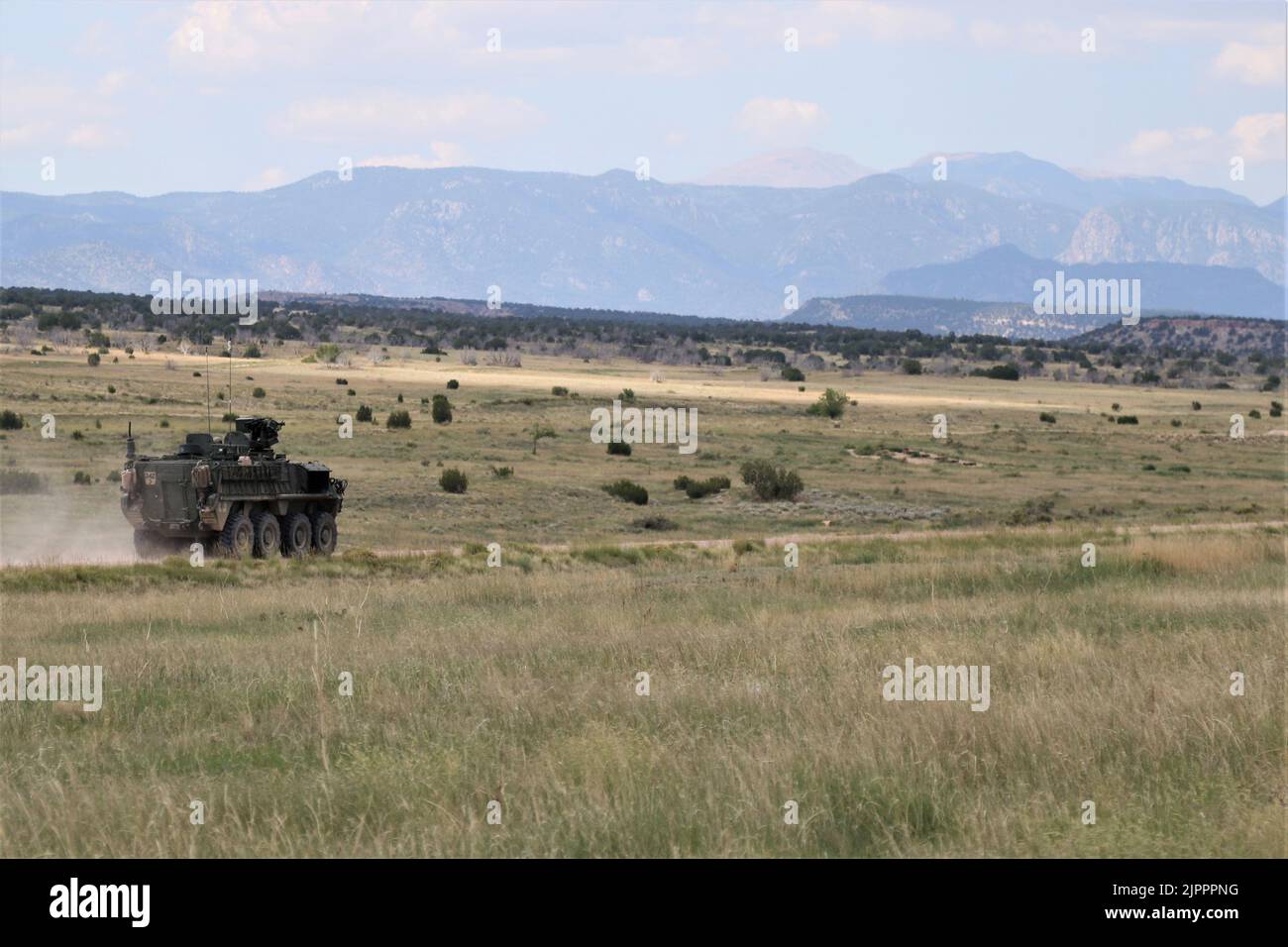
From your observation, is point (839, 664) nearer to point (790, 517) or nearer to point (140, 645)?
point (140, 645)

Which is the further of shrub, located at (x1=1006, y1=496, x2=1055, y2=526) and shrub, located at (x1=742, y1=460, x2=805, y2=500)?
shrub, located at (x1=742, y1=460, x2=805, y2=500)

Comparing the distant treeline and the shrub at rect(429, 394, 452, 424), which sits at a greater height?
the distant treeline

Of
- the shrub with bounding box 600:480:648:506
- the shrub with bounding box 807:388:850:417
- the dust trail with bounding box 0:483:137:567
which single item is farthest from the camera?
the shrub with bounding box 807:388:850:417

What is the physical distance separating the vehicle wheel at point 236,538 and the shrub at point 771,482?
20682 millimetres

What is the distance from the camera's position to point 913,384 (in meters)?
105

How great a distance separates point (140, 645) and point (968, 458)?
47.9m

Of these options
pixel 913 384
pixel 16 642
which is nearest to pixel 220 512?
pixel 16 642

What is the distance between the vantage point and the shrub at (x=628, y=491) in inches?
1718

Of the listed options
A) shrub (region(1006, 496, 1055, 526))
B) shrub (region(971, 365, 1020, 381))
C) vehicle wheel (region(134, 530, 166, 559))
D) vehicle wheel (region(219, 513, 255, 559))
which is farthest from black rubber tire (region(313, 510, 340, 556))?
shrub (region(971, 365, 1020, 381))

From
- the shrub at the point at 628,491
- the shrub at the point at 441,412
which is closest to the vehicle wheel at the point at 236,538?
the shrub at the point at 628,491

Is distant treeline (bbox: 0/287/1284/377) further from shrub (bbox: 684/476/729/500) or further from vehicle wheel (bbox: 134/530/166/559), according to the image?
vehicle wheel (bbox: 134/530/166/559)

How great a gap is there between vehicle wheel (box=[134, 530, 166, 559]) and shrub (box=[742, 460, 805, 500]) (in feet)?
69.9

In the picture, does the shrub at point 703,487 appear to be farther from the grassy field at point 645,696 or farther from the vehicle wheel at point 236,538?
the vehicle wheel at point 236,538

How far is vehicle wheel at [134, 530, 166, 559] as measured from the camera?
27.8 m
